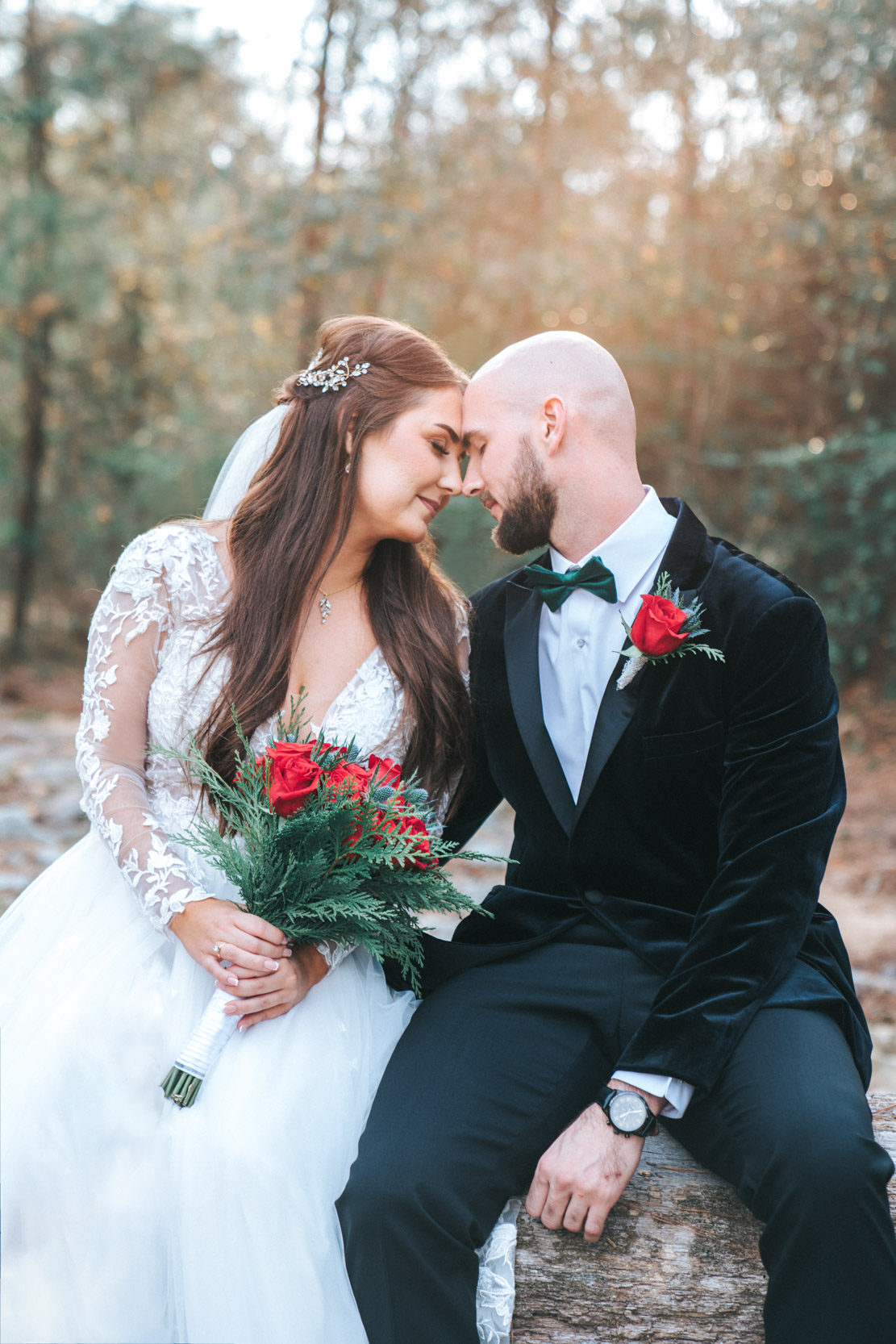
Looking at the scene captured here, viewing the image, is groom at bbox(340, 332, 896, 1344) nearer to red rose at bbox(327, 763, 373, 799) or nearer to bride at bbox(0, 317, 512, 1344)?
bride at bbox(0, 317, 512, 1344)

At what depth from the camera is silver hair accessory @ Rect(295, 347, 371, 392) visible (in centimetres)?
304

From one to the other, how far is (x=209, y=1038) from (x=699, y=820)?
1259 mm

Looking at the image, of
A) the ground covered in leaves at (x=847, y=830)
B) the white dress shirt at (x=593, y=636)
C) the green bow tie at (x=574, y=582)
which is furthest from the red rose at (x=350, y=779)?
the ground covered in leaves at (x=847, y=830)

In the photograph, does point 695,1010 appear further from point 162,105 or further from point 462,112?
point 162,105

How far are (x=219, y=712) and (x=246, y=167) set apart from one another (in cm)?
1016

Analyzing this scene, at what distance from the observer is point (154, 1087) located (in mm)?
2350

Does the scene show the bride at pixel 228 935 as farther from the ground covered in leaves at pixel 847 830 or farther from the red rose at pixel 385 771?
the ground covered in leaves at pixel 847 830

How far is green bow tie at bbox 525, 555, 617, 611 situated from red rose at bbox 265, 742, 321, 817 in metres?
0.84

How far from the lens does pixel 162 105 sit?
1350 centimetres

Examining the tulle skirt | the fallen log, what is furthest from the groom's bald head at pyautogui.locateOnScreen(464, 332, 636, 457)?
the fallen log

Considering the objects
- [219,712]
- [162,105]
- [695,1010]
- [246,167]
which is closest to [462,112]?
[246,167]

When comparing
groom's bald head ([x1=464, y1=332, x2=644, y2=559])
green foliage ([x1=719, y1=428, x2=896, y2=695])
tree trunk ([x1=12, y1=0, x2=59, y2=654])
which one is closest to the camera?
groom's bald head ([x1=464, y1=332, x2=644, y2=559])

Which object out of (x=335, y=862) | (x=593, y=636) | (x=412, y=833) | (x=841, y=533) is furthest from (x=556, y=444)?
(x=841, y=533)

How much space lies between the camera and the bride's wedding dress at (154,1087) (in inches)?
82.6
